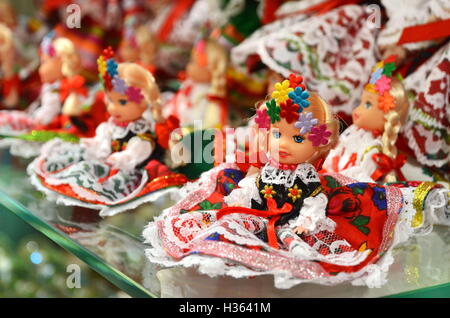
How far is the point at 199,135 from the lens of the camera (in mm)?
1999

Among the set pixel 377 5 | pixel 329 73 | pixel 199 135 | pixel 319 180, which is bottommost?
pixel 319 180

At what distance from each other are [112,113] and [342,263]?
3.11ft

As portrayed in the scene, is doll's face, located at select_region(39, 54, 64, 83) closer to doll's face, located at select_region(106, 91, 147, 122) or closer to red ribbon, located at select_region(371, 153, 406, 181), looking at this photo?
doll's face, located at select_region(106, 91, 147, 122)

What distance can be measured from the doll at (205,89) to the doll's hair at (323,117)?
115 centimetres

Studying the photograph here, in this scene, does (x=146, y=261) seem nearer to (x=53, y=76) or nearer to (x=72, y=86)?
(x=72, y=86)

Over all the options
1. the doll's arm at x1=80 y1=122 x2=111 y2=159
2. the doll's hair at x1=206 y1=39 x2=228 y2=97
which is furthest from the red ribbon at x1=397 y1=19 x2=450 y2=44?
the doll's arm at x1=80 y1=122 x2=111 y2=159

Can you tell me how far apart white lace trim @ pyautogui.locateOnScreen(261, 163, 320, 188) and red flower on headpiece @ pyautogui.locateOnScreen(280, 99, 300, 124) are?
0.41 ft

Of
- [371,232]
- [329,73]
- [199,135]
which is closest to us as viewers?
[371,232]

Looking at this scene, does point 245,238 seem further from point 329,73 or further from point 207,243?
point 329,73

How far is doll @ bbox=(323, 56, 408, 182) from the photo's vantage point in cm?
176

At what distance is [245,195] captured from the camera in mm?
1480

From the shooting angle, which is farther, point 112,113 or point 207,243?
point 112,113

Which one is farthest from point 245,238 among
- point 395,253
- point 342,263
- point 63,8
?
point 63,8

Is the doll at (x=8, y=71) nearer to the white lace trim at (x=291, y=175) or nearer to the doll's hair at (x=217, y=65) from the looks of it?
the doll's hair at (x=217, y=65)
